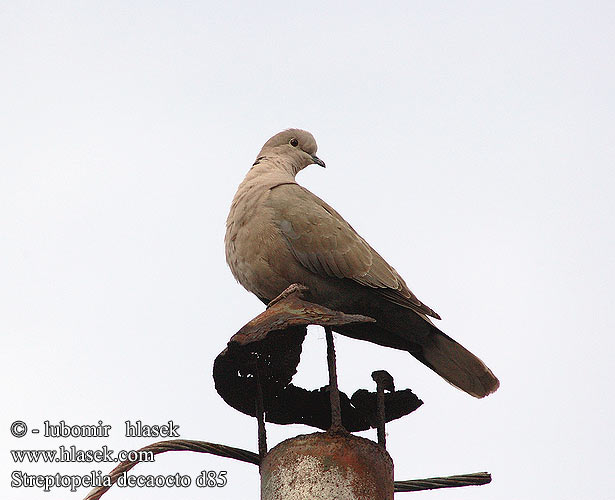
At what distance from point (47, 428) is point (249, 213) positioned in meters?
1.56

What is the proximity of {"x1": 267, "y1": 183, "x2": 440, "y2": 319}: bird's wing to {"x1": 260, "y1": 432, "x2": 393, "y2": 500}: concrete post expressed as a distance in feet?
5.45

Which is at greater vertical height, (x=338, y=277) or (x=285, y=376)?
(x=338, y=277)

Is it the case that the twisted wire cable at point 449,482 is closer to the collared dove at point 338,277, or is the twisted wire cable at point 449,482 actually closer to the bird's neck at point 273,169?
the collared dove at point 338,277

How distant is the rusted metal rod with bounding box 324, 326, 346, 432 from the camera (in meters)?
3.30

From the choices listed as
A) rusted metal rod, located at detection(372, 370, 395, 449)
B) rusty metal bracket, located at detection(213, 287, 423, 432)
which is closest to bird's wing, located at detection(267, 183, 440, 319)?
rusty metal bracket, located at detection(213, 287, 423, 432)

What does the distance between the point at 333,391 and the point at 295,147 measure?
324 cm

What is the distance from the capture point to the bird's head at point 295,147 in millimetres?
6387

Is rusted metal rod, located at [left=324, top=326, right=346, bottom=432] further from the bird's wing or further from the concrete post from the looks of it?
the bird's wing

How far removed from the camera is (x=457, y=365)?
478 cm

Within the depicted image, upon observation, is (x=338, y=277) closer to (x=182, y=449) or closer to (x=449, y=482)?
(x=449, y=482)

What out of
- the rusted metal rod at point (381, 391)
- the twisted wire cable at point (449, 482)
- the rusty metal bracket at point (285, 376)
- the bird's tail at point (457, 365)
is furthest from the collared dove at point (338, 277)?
the twisted wire cable at point (449, 482)

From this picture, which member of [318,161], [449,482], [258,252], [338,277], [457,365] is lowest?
[449,482]

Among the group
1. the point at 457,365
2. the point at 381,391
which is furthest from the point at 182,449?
the point at 457,365

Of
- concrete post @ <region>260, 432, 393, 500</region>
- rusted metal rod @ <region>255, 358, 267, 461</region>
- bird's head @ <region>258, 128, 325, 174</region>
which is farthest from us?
bird's head @ <region>258, 128, 325, 174</region>
